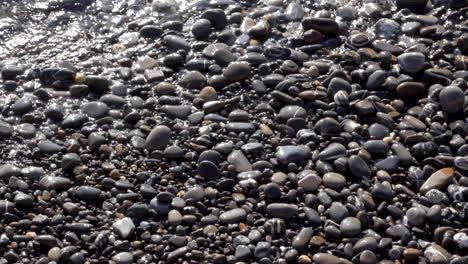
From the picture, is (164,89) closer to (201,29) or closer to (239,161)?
(201,29)

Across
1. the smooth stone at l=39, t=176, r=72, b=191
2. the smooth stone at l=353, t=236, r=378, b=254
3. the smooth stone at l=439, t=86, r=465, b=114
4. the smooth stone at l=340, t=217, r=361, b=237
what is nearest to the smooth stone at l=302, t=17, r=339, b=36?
the smooth stone at l=439, t=86, r=465, b=114

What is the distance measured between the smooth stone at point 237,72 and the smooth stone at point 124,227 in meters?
1.80

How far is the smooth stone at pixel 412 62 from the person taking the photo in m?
6.33

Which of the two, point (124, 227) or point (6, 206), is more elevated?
point (6, 206)

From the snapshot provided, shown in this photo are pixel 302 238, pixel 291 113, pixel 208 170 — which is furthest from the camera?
pixel 291 113

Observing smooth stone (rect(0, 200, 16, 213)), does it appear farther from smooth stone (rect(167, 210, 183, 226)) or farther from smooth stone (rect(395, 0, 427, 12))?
A: smooth stone (rect(395, 0, 427, 12))

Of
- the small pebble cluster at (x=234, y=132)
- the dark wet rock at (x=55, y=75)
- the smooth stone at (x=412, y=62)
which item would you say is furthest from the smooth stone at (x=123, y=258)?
the smooth stone at (x=412, y=62)

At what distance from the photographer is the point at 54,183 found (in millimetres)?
5492

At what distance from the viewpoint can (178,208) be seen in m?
5.28

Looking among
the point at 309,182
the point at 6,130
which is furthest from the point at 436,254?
the point at 6,130

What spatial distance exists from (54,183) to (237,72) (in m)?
1.90

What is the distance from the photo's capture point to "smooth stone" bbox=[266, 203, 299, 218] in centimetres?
520

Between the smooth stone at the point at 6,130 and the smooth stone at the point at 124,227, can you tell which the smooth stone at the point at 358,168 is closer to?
the smooth stone at the point at 124,227

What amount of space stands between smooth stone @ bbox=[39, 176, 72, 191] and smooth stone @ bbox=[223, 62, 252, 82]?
1734mm
